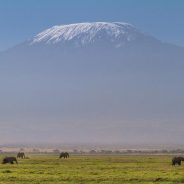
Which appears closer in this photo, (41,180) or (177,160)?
(41,180)

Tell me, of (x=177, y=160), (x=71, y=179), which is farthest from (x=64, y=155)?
(x=71, y=179)

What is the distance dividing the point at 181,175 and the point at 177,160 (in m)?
18.8

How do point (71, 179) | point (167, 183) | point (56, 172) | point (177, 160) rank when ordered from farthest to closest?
1. point (177, 160)
2. point (56, 172)
3. point (71, 179)
4. point (167, 183)

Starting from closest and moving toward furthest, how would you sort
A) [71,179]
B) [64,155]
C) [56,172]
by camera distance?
[71,179] → [56,172] → [64,155]

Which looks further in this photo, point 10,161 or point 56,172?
point 10,161

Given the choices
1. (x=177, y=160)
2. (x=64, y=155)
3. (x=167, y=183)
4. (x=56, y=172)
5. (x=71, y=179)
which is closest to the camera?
(x=167, y=183)

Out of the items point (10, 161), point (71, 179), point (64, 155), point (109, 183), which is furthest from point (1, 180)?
point (64, 155)

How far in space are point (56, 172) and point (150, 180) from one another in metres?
9.40

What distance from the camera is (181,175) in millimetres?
45188

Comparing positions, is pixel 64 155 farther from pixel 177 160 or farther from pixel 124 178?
pixel 124 178

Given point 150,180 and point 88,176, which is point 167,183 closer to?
point 150,180

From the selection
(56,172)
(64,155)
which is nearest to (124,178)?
(56,172)

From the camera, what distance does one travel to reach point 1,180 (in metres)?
42.5

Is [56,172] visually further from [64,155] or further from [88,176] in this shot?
[64,155]
